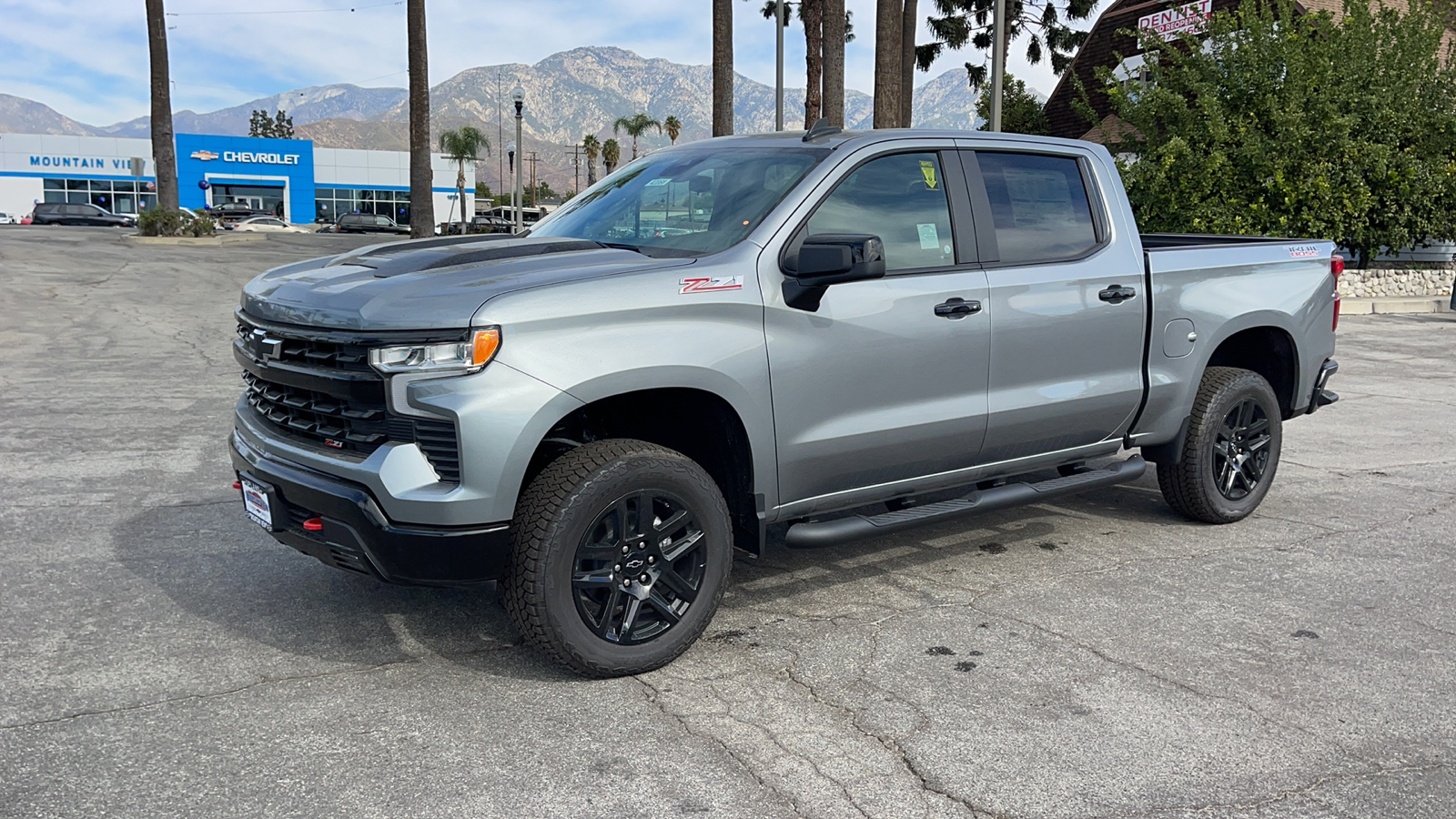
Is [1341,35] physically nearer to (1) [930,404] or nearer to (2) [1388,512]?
(2) [1388,512]

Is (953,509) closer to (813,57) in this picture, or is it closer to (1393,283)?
(1393,283)

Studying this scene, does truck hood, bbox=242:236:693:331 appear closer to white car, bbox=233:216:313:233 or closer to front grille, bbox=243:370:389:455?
front grille, bbox=243:370:389:455

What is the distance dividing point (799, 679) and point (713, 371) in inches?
44.7

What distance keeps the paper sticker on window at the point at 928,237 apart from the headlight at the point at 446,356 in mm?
2013

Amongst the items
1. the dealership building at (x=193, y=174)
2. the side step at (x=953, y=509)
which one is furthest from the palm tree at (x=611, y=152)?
the side step at (x=953, y=509)

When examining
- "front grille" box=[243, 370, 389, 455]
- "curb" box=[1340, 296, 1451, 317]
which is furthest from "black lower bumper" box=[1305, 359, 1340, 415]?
"curb" box=[1340, 296, 1451, 317]

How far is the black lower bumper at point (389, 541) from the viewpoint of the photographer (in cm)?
392

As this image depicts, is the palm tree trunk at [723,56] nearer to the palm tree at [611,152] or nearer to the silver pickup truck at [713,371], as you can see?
the silver pickup truck at [713,371]

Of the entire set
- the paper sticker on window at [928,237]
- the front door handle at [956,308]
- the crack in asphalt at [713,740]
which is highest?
the paper sticker on window at [928,237]

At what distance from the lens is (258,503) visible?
4473 millimetres

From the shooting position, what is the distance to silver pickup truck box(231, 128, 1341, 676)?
13.0 ft

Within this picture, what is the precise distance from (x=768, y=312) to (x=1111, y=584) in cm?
218

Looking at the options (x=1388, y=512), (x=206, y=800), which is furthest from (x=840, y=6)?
(x=206, y=800)

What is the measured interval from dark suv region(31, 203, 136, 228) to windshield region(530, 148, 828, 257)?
54.3 m
